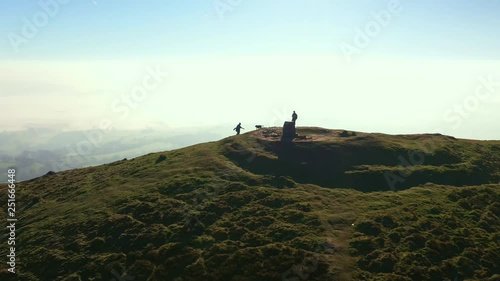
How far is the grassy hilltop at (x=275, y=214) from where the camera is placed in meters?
41.0

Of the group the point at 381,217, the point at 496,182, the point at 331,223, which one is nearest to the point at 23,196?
the point at 331,223

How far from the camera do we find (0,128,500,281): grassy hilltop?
134 ft

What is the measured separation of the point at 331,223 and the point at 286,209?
694cm

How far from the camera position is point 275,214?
168 feet

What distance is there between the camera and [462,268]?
39.8 m

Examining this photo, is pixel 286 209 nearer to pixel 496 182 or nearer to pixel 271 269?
pixel 271 269
